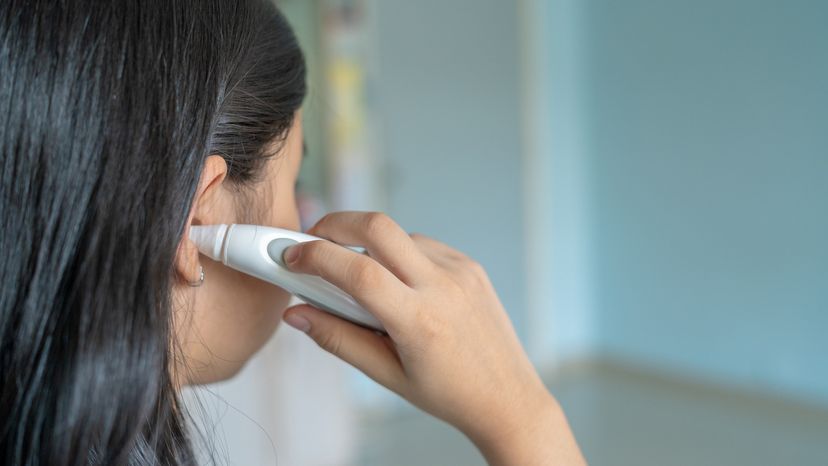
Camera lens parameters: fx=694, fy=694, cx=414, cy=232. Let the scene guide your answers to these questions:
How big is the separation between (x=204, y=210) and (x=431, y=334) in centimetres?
20

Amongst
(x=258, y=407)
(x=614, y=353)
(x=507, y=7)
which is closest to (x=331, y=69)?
(x=507, y=7)

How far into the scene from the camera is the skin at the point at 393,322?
52cm

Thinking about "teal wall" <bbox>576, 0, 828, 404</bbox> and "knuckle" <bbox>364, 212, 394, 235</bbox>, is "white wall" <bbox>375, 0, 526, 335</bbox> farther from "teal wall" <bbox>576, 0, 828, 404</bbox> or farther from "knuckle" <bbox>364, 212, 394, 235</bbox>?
"knuckle" <bbox>364, 212, 394, 235</bbox>

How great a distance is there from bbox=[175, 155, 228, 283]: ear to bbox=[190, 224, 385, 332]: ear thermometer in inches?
0.4

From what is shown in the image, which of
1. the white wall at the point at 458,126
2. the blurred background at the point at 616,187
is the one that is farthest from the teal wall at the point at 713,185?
the white wall at the point at 458,126

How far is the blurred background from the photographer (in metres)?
2.33

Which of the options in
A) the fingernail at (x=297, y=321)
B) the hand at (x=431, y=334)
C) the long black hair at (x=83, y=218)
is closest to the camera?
the long black hair at (x=83, y=218)

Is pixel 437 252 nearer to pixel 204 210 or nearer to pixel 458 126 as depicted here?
pixel 204 210

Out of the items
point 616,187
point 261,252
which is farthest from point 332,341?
point 616,187

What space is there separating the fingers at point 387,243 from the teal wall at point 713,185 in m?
2.24

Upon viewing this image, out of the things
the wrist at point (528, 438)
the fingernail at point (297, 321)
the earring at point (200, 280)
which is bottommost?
the wrist at point (528, 438)

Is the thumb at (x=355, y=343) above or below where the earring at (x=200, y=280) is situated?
below

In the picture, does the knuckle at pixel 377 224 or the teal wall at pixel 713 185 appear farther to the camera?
the teal wall at pixel 713 185

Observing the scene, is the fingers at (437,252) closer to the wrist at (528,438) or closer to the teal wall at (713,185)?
the wrist at (528,438)
